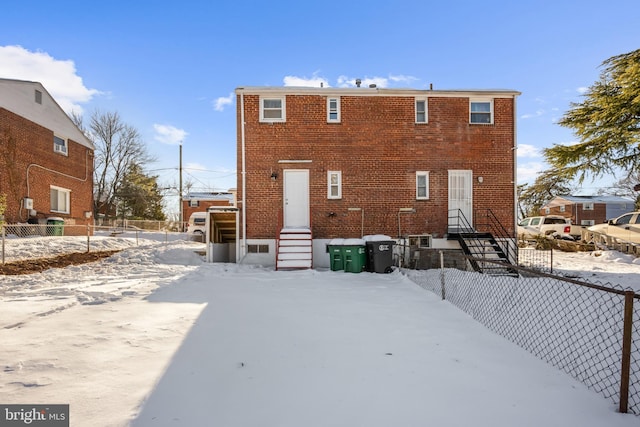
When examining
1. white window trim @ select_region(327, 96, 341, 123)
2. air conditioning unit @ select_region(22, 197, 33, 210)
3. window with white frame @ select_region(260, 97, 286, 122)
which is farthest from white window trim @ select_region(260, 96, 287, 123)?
air conditioning unit @ select_region(22, 197, 33, 210)

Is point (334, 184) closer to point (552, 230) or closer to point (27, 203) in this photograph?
point (27, 203)

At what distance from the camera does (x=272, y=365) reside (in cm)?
330

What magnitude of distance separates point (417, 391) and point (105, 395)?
2.60 m

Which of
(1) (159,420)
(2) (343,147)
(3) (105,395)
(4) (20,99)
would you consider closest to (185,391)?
(1) (159,420)

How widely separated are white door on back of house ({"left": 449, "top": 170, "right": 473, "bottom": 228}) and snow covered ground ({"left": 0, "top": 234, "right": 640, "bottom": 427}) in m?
7.05

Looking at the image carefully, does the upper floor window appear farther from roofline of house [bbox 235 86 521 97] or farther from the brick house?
roofline of house [bbox 235 86 521 97]

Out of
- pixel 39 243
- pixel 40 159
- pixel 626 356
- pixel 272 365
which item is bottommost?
pixel 272 365

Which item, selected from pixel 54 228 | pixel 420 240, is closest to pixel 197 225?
pixel 54 228

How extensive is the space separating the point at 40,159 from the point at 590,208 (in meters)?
44.9

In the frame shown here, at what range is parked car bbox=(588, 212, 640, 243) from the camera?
601 inches

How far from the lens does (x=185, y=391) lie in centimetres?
278

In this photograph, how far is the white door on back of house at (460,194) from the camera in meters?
12.3

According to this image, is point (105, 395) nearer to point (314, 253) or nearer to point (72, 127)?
point (314, 253)

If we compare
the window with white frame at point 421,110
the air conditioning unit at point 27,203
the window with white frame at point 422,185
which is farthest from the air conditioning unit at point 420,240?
the air conditioning unit at point 27,203
